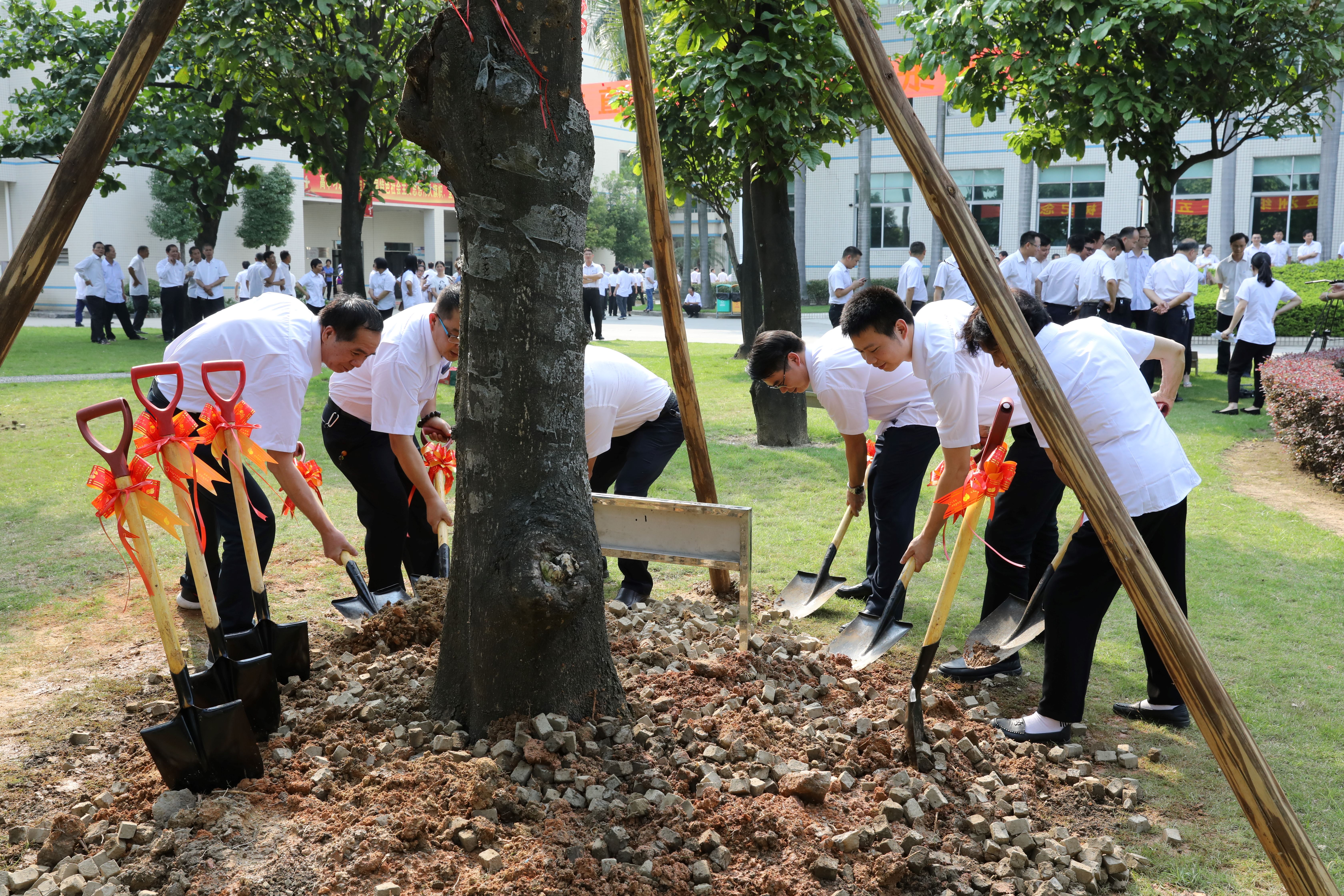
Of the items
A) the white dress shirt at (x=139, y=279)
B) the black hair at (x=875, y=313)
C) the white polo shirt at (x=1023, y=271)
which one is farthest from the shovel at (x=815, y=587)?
the white dress shirt at (x=139, y=279)

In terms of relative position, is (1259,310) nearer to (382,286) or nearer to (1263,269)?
(1263,269)

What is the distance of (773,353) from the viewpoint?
186 inches

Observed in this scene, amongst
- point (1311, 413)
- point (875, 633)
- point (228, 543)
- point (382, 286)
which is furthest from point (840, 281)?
point (228, 543)

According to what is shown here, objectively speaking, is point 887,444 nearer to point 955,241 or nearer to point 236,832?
point 955,241

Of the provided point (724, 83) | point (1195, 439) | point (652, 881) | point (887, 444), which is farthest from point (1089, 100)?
point (652, 881)

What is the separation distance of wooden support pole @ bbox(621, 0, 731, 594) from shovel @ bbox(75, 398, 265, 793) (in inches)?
92.8

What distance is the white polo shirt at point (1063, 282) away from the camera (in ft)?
41.7

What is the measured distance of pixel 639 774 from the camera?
2898mm

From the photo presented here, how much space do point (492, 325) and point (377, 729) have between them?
1.36 meters

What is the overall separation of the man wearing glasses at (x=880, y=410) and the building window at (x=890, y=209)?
1293 inches

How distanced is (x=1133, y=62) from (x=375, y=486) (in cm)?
1039

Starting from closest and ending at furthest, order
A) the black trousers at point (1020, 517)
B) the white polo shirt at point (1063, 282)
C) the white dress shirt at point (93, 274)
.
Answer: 1. the black trousers at point (1020, 517)
2. the white polo shirt at point (1063, 282)
3. the white dress shirt at point (93, 274)

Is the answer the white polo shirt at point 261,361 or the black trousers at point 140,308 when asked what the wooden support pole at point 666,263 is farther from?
the black trousers at point 140,308

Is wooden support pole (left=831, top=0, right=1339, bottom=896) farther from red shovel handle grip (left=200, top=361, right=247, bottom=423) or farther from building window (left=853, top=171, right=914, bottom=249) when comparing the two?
building window (left=853, top=171, right=914, bottom=249)
